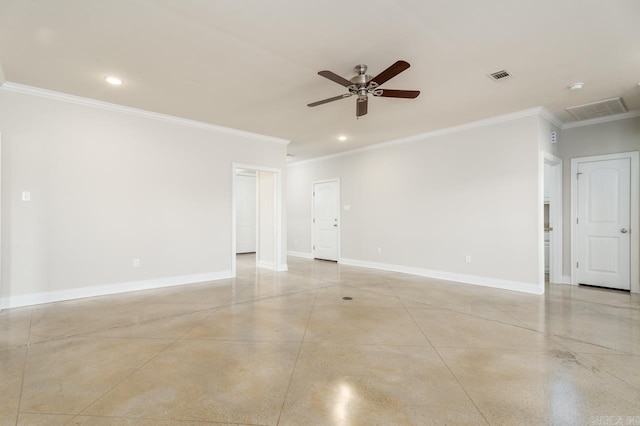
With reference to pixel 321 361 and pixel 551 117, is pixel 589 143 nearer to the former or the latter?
pixel 551 117

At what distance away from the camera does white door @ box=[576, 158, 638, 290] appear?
15.9 ft

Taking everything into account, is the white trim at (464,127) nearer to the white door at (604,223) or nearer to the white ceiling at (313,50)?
the white ceiling at (313,50)

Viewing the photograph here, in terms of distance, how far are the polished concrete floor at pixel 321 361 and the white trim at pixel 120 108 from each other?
272 cm

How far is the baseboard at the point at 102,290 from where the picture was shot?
387 centimetres

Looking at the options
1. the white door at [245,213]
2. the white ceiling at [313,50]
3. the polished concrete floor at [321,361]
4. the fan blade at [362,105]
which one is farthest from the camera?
the white door at [245,213]

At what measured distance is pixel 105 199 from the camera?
445 centimetres

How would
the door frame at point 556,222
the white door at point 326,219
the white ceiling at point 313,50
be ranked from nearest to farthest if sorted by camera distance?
the white ceiling at point 313,50
the door frame at point 556,222
the white door at point 326,219

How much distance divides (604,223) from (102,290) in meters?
7.84

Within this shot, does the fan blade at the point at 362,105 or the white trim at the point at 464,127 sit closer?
the fan blade at the point at 362,105

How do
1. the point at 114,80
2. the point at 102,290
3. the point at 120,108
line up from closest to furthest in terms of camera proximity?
the point at 114,80
the point at 102,290
the point at 120,108

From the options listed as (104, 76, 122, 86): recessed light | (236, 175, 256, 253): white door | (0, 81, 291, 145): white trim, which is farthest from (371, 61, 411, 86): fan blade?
(236, 175, 256, 253): white door

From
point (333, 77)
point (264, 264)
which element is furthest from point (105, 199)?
point (333, 77)

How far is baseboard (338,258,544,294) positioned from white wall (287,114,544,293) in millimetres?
16

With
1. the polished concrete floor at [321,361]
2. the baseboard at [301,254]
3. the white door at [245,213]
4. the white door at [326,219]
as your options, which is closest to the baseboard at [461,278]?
the polished concrete floor at [321,361]
